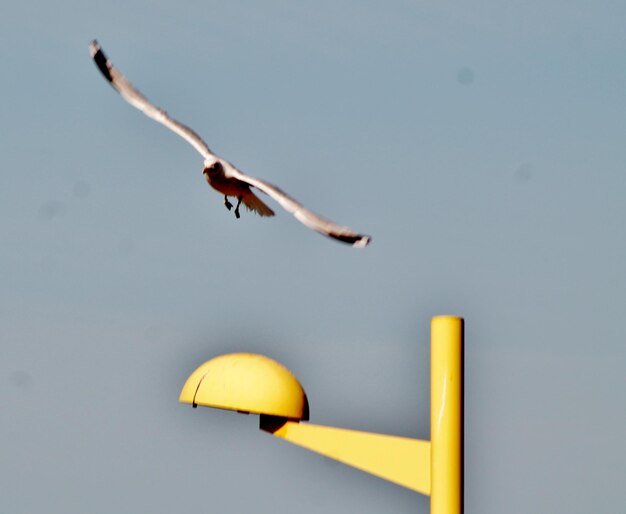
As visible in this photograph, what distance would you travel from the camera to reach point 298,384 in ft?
22.1

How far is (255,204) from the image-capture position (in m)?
13.5

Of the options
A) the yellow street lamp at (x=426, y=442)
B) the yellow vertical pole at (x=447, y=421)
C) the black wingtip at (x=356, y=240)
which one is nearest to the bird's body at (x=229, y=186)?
the black wingtip at (x=356, y=240)

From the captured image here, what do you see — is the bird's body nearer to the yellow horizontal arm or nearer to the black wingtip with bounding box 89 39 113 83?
the black wingtip with bounding box 89 39 113 83

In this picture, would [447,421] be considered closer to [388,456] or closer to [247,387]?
[388,456]

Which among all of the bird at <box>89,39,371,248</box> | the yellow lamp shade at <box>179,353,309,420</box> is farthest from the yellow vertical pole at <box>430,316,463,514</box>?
the bird at <box>89,39,371,248</box>

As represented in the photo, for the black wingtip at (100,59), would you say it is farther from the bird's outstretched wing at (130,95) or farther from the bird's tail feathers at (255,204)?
the bird's tail feathers at (255,204)

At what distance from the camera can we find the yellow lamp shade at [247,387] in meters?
6.48

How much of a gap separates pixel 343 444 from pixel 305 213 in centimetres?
293

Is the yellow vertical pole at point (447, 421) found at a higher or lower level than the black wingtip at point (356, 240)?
lower

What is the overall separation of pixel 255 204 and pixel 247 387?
23.4 feet

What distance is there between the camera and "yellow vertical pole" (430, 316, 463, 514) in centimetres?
574

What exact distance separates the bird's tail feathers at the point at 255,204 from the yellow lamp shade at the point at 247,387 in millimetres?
6494

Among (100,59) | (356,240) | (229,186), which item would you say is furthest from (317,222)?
(100,59)

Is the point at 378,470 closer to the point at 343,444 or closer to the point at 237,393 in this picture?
the point at 343,444
